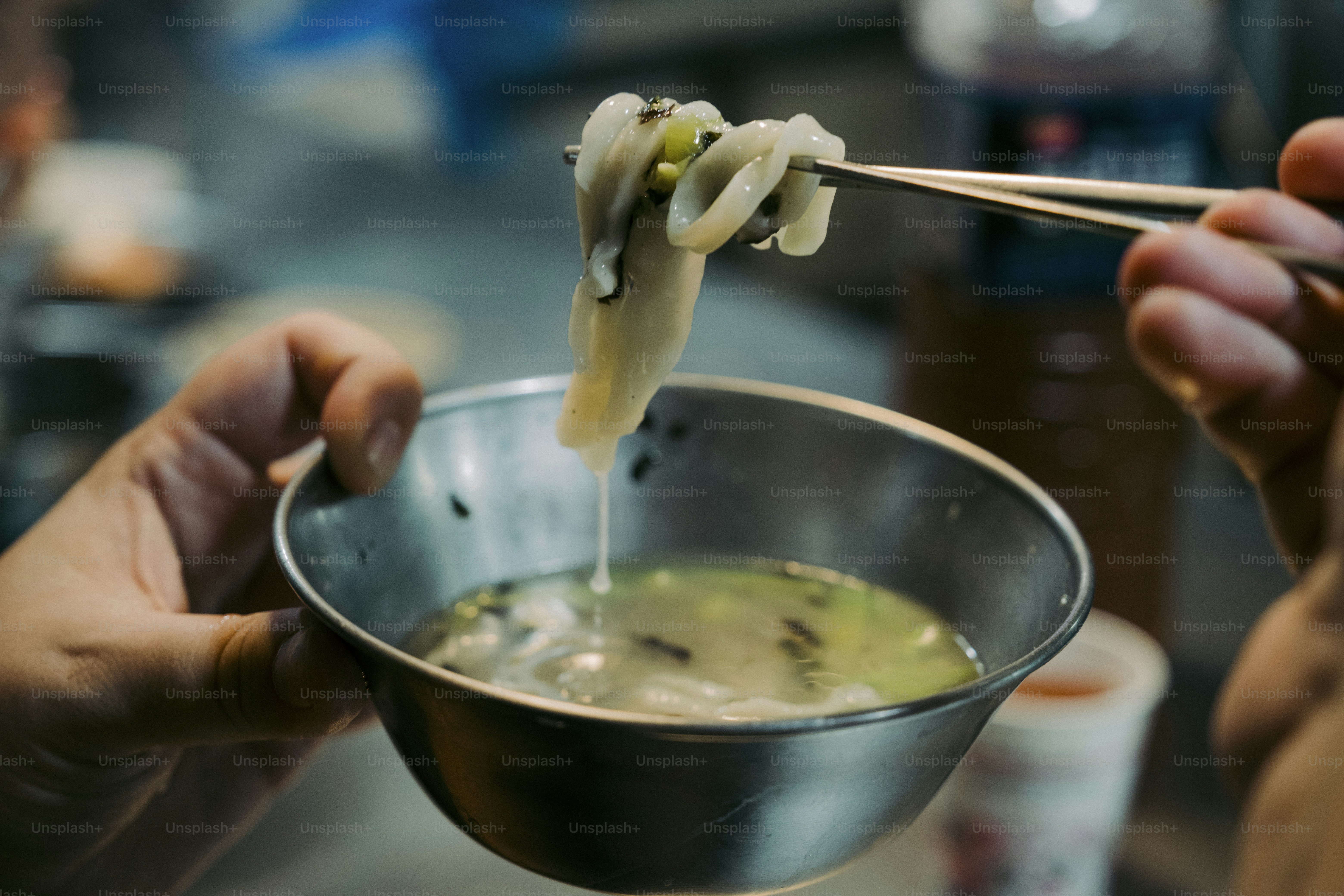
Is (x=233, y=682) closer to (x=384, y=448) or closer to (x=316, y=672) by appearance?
(x=316, y=672)

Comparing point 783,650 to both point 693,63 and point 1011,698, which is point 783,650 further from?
point 693,63

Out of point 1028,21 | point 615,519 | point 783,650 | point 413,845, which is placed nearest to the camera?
point 783,650

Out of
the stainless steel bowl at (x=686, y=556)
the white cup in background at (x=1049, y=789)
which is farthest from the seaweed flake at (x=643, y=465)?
the white cup in background at (x=1049, y=789)

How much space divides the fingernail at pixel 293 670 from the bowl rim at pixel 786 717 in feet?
0.12

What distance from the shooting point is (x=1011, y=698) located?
1.35m

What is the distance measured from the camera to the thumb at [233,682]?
806mm

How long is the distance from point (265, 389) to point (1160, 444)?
1589 mm

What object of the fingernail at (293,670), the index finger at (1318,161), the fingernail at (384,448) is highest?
the index finger at (1318,161)

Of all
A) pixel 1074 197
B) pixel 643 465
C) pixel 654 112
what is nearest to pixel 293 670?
pixel 643 465

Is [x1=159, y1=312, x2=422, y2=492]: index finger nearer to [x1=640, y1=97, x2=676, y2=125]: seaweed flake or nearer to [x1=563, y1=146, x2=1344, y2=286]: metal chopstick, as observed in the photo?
[x1=640, y1=97, x2=676, y2=125]: seaweed flake

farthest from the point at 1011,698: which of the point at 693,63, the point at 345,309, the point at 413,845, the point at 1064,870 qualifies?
the point at 693,63

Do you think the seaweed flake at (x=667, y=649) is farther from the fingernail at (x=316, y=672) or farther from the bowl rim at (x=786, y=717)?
the fingernail at (x=316, y=672)

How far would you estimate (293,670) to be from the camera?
0.81 meters

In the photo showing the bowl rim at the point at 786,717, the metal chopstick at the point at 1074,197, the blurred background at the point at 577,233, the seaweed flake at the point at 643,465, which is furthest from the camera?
the blurred background at the point at 577,233
